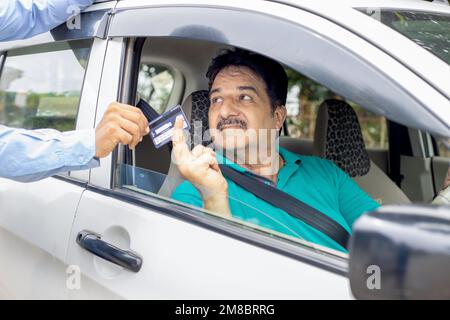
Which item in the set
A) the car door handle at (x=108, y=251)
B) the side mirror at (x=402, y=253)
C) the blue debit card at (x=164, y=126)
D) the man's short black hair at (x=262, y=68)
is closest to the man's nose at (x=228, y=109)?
the man's short black hair at (x=262, y=68)

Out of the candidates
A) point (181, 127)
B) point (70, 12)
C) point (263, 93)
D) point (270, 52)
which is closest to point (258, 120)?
point (263, 93)

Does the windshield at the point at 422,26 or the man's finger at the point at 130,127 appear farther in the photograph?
the man's finger at the point at 130,127

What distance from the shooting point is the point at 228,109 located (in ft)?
6.80

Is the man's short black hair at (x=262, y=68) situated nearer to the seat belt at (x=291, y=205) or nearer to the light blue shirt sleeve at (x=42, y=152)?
the seat belt at (x=291, y=205)

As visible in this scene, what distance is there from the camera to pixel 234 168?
1994mm

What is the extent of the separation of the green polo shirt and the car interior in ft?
0.59

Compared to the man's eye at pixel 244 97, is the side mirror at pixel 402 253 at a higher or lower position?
lower

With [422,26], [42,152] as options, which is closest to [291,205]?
[422,26]

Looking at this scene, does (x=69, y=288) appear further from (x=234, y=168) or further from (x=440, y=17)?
(x=440, y=17)

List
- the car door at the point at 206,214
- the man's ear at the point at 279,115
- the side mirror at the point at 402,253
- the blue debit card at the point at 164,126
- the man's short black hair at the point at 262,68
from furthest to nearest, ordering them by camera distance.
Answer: the man's ear at the point at 279,115 < the man's short black hair at the point at 262,68 < the blue debit card at the point at 164,126 < the car door at the point at 206,214 < the side mirror at the point at 402,253

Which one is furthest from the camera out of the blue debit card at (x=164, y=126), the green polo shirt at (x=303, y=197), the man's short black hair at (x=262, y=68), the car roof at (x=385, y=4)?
the man's short black hair at (x=262, y=68)

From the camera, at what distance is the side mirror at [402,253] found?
3.47 ft

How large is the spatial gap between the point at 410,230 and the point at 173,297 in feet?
2.34

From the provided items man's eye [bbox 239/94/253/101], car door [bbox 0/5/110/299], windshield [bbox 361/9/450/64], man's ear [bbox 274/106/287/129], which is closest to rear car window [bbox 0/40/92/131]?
car door [bbox 0/5/110/299]
